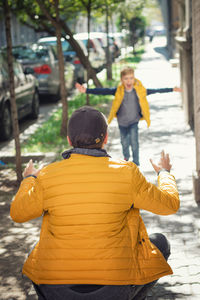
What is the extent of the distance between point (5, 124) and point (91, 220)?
893 cm

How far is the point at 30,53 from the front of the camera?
672 inches

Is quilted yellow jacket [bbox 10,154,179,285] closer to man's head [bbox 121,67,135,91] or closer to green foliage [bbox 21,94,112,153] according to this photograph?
man's head [bbox 121,67,135,91]

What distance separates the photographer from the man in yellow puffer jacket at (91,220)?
105 inches

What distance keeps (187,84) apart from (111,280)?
8.92m

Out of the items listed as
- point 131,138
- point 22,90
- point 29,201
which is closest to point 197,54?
point 131,138

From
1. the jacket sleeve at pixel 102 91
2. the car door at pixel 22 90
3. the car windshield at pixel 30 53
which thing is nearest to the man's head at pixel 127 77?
the jacket sleeve at pixel 102 91

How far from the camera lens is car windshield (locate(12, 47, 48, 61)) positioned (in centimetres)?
1680

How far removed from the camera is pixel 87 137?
2.78 m

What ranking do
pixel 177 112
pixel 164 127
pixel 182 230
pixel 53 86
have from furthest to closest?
pixel 53 86, pixel 177 112, pixel 164 127, pixel 182 230

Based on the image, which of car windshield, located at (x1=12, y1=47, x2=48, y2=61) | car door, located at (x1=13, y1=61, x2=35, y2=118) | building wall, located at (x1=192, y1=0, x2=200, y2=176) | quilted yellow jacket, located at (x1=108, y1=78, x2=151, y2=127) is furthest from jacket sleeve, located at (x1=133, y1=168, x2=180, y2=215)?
car windshield, located at (x1=12, y1=47, x2=48, y2=61)

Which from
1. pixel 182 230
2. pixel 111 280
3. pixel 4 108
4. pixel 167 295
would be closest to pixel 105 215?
pixel 111 280

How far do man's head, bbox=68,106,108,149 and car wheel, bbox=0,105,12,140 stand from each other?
8.50 m

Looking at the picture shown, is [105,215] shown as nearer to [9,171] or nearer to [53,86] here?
[9,171]

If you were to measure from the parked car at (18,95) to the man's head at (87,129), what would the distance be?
8434 mm
